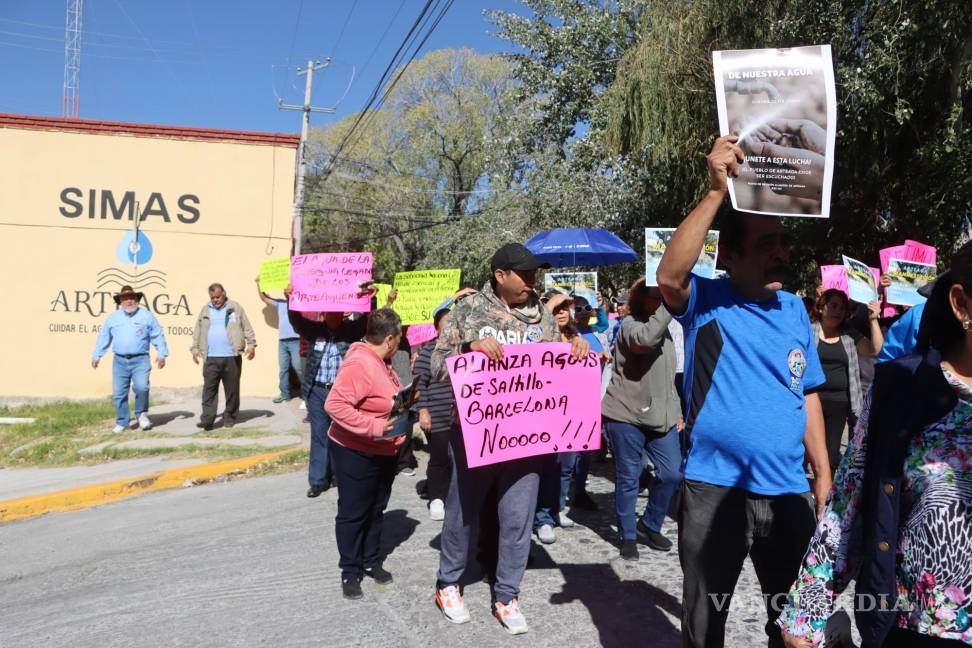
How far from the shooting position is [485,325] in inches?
164

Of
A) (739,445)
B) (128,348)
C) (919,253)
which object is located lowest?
(128,348)

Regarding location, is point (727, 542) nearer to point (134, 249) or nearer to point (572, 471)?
point (572, 471)

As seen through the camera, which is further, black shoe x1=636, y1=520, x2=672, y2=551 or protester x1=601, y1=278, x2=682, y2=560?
black shoe x1=636, y1=520, x2=672, y2=551

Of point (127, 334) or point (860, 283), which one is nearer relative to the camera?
point (860, 283)

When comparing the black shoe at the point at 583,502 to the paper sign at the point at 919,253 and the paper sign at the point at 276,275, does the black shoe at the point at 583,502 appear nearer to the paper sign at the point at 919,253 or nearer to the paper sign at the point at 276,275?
the paper sign at the point at 919,253

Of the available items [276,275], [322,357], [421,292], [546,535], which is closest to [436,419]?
[546,535]

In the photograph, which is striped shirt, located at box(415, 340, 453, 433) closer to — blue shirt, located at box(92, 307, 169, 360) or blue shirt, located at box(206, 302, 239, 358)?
blue shirt, located at box(206, 302, 239, 358)

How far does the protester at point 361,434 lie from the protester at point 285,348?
8.77 metres

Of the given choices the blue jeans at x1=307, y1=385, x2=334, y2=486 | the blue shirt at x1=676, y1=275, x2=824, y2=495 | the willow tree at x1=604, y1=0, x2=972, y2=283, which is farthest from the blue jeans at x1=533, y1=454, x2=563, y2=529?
the willow tree at x1=604, y1=0, x2=972, y2=283

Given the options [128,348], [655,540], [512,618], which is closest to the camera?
[512,618]

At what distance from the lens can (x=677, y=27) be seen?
39.3 ft

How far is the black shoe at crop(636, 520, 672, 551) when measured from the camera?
17.7 ft

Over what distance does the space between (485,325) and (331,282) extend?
10.3 ft

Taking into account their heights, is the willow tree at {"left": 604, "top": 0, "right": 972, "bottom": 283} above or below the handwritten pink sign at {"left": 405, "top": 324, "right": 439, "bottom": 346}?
above
